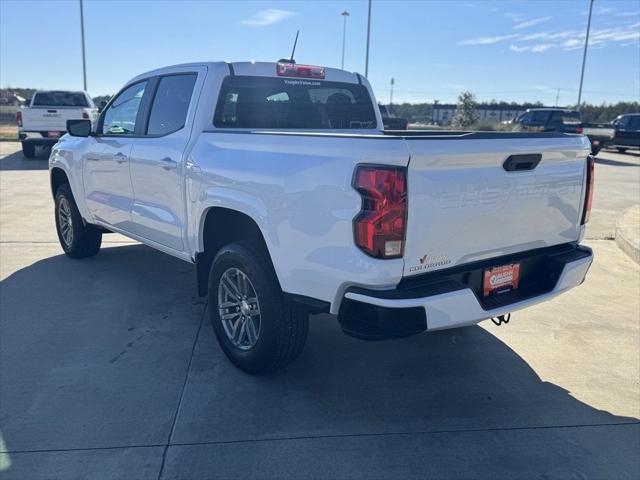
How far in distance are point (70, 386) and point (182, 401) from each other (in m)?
0.75

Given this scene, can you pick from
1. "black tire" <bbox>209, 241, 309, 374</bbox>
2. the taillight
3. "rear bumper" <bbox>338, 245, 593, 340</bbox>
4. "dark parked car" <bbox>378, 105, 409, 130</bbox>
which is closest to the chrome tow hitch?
"rear bumper" <bbox>338, 245, 593, 340</bbox>

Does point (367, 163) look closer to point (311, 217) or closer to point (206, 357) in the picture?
point (311, 217)

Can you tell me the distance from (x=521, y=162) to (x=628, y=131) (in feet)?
80.1

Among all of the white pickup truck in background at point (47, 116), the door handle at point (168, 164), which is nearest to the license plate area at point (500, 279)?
the door handle at point (168, 164)

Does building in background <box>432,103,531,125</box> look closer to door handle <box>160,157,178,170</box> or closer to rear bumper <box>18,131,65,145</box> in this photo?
rear bumper <box>18,131,65,145</box>

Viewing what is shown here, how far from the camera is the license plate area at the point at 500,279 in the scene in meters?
3.20

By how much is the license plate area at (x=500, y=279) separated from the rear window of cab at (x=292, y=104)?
2.12 m

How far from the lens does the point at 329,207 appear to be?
2.84 m

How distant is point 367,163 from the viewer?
106 inches

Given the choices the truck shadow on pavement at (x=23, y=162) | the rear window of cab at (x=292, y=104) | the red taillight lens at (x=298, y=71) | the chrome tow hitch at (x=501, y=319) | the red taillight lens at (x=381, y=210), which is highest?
the red taillight lens at (x=298, y=71)

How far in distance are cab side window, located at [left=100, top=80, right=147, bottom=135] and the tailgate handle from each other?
332 cm

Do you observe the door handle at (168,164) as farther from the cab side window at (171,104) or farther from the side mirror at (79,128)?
the side mirror at (79,128)

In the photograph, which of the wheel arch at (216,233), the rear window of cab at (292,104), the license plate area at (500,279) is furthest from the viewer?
the rear window of cab at (292,104)

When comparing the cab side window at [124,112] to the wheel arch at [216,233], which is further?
the cab side window at [124,112]
